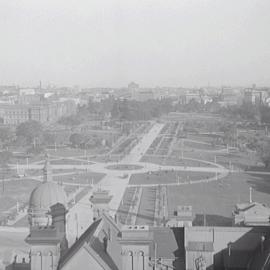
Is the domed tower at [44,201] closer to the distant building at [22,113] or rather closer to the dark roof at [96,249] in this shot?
the dark roof at [96,249]

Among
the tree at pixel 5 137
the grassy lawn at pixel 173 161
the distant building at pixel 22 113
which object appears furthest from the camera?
the distant building at pixel 22 113

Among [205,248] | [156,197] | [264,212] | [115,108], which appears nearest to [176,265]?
[205,248]

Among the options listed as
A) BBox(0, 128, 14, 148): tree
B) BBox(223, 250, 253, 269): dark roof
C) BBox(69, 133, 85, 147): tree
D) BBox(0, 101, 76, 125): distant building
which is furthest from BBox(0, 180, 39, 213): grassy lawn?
BBox(0, 101, 76, 125): distant building

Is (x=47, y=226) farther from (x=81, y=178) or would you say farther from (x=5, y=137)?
(x=5, y=137)

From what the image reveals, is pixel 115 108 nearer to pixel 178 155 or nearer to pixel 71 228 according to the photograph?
pixel 178 155

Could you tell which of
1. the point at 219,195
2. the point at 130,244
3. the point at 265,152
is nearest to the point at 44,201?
the point at 130,244

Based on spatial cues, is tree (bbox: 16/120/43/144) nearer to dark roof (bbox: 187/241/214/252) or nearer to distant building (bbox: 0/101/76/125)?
distant building (bbox: 0/101/76/125)

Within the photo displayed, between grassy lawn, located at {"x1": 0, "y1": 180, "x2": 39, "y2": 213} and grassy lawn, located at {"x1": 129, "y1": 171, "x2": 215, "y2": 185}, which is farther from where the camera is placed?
grassy lawn, located at {"x1": 129, "y1": 171, "x2": 215, "y2": 185}

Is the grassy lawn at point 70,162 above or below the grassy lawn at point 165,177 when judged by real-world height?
above

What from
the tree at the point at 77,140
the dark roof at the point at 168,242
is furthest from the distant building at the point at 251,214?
the tree at the point at 77,140
